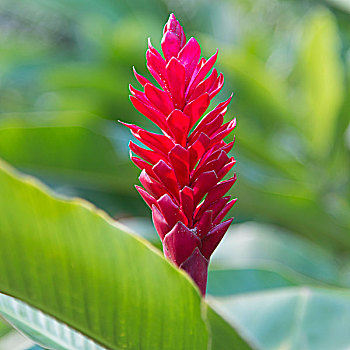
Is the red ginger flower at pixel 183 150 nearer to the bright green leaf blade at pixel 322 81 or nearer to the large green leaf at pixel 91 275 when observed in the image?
the large green leaf at pixel 91 275

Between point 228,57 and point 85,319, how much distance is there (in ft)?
4.59

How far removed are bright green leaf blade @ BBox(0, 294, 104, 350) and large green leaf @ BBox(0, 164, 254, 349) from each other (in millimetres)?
69

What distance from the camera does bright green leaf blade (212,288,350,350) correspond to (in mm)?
958

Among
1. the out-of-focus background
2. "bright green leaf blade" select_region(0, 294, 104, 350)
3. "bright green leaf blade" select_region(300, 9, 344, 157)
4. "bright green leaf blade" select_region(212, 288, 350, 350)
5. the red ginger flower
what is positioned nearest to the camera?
the red ginger flower

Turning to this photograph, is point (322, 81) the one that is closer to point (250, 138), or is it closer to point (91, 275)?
point (250, 138)

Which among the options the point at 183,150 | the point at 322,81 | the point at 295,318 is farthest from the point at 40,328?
the point at 322,81

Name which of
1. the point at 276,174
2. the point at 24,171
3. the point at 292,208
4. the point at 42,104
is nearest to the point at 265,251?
the point at 292,208

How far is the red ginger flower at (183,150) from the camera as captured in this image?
1.86ft

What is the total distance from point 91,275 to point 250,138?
123cm

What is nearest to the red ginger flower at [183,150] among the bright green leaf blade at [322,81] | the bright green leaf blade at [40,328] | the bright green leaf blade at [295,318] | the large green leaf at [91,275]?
the large green leaf at [91,275]

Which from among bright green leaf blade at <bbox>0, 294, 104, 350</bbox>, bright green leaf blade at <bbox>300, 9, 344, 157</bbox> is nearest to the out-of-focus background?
bright green leaf blade at <bbox>300, 9, 344, 157</bbox>

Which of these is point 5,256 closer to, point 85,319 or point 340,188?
point 85,319

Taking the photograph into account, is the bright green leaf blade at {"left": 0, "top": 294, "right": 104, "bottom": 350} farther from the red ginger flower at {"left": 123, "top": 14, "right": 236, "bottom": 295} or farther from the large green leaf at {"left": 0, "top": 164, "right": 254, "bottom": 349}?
the red ginger flower at {"left": 123, "top": 14, "right": 236, "bottom": 295}

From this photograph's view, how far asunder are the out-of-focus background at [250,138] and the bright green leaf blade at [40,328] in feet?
1.13
